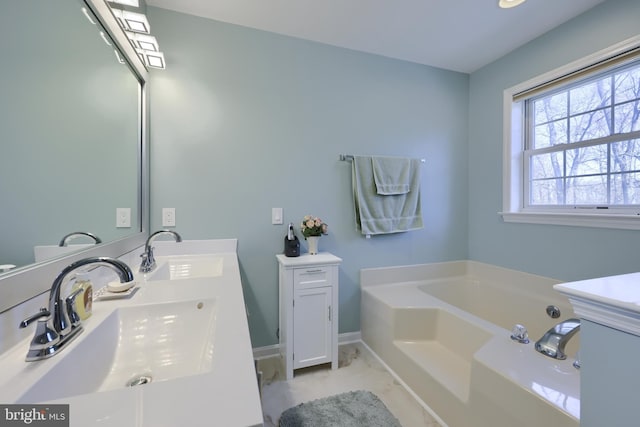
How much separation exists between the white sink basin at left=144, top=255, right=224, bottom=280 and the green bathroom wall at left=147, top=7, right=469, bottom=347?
216 millimetres

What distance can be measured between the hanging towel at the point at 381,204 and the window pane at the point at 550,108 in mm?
1003

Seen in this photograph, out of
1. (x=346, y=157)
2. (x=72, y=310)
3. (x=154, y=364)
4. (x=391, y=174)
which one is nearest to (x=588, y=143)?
(x=391, y=174)

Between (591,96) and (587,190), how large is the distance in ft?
2.16

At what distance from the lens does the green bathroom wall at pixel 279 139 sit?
1.73 m

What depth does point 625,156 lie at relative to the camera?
161 centimetres

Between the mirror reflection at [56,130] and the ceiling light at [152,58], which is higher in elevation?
the ceiling light at [152,58]

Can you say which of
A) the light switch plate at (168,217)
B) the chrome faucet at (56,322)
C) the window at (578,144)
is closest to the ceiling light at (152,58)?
the light switch plate at (168,217)

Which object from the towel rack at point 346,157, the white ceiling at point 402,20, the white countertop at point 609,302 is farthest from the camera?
the towel rack at point 346,157

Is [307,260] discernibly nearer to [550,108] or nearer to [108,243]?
[108,243]

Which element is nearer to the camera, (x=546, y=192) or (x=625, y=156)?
(x=625, y=156)

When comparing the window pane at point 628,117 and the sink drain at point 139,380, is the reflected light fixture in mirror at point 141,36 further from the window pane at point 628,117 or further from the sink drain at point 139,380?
the window pane at point 628,117

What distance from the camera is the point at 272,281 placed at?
196cm

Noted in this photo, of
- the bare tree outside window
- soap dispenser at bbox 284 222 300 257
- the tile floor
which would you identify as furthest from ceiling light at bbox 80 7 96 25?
the bare tree outside window

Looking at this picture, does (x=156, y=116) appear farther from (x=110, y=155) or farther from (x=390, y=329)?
(x=390, y=329)
